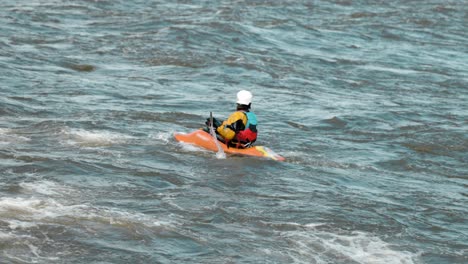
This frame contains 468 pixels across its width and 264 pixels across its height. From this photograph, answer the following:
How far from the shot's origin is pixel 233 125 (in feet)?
46.6

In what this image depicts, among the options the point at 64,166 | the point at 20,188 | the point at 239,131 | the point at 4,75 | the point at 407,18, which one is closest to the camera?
the point at 20,188

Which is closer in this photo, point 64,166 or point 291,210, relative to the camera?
point 291,210

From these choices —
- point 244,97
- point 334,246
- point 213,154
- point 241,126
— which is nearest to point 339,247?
point 334,246

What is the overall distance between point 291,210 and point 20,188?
3.17 m

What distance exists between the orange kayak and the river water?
131 mm

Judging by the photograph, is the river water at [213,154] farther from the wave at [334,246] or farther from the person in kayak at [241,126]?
the person in kayak at [241,126]

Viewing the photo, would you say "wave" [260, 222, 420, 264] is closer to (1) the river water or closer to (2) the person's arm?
(1) the river water

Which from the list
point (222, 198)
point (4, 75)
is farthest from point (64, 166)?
point (4, 75)

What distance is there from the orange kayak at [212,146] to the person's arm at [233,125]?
0.69 feet

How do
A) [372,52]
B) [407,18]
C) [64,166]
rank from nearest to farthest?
[64,166] → [372,52] → [407,18]

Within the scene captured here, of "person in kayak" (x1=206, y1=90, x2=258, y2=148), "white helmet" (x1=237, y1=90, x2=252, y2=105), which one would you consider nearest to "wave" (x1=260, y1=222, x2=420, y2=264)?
"person in kayak" (x1=206, y1=90, x2=258, y2=148)

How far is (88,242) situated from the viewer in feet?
33.4

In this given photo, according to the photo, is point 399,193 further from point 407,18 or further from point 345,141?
point 407,18

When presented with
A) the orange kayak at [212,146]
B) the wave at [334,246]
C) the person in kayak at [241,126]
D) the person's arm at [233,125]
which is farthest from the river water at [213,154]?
the person's arm at [233,125]
